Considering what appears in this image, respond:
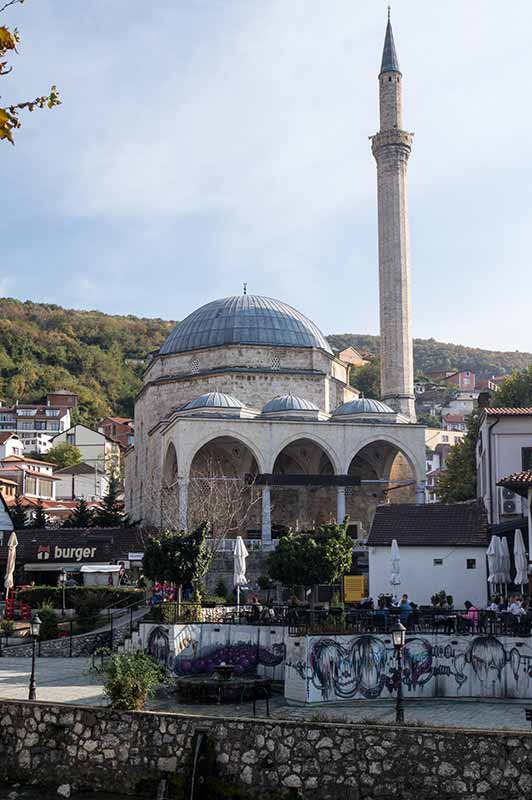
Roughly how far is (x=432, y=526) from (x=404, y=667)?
7.73m

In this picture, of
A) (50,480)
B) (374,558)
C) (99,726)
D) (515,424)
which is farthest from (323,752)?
(50,480)

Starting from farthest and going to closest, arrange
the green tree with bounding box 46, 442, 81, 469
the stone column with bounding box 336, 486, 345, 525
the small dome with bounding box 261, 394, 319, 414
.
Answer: the green tree with bounding box 46, 442, 81, 469 → the small dome with bounding box 261, 394, 319, 414 → the stone column with bounding box 336, 486, 345, 525

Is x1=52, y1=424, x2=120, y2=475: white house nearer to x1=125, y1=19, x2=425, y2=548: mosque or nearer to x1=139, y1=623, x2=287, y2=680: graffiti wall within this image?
x1=125, y1=19, x2=425, y2=548: mosque

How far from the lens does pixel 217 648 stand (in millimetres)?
17281

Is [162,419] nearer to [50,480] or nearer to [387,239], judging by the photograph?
[387,239]

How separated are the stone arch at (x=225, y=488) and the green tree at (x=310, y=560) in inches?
185

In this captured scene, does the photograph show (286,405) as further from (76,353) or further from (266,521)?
(76,353)

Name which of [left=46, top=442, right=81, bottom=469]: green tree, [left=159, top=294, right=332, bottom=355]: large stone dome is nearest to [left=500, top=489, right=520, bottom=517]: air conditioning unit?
[left=159, top=294, right=332, bottom=355]: large stone dome

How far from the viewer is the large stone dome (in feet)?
130

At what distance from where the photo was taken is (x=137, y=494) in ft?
141

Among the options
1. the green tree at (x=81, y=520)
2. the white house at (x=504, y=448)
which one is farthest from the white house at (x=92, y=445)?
the white house at (x=504, y=448)

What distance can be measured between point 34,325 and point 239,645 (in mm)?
87827

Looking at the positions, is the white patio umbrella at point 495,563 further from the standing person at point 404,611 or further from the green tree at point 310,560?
the green tree at point 310,560

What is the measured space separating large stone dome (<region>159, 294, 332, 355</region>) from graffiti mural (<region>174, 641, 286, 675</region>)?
22.8m
